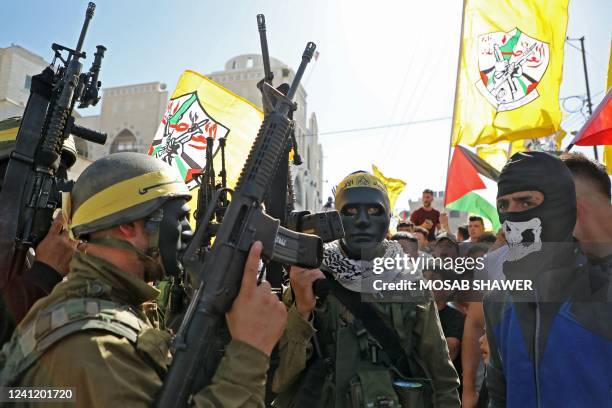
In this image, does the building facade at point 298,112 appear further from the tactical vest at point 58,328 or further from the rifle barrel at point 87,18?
the tactical vest at point 58,328

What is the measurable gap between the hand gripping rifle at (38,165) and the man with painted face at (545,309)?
8.13 feet

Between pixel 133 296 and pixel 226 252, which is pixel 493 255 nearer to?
pixel 226 252

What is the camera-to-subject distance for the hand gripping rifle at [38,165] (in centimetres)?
243

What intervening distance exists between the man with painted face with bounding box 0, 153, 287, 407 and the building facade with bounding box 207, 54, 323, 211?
28.1 m

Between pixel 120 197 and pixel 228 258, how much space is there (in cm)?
52

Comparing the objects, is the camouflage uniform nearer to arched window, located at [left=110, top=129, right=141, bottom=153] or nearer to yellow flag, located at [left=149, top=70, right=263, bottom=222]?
yellow flag, located at [left=149, top=70, right=263, bottom=222]

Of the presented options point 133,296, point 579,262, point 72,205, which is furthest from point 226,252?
point 579,262

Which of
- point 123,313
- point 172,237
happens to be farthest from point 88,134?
point 123,313

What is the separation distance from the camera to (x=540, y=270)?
190 cm

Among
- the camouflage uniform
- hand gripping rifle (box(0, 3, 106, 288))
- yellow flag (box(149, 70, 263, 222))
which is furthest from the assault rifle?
yellow flag (box(149, 70, 263, 222))

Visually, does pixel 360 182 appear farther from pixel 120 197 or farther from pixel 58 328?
pixel 58 328

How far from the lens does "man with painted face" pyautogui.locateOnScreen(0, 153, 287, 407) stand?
1.25 meters

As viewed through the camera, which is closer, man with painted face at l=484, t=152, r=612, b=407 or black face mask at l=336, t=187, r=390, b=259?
man with painted face at l=484, t=152, r=612, b=407

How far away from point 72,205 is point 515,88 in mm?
6468
